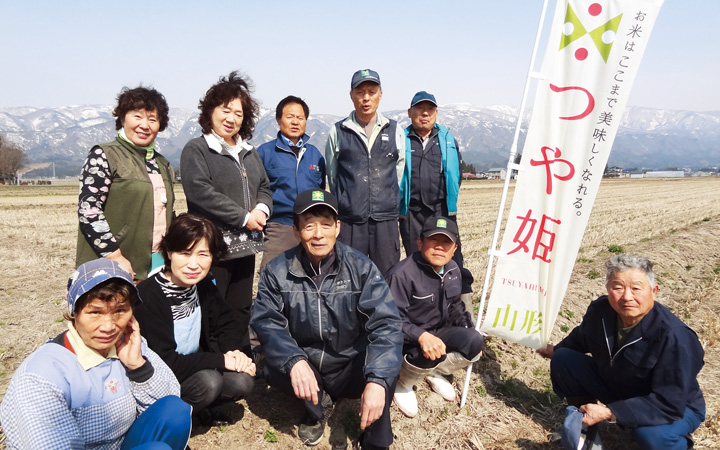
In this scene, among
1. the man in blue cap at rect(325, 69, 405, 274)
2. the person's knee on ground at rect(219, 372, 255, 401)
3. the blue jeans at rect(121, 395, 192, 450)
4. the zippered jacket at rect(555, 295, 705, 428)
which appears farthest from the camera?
the man in blue cap at rect(325, 69, 405, 274)

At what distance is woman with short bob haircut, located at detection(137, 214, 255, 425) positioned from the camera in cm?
331

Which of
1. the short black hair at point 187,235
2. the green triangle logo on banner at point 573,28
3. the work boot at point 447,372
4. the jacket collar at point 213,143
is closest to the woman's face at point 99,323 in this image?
the short black hair at point 187,235

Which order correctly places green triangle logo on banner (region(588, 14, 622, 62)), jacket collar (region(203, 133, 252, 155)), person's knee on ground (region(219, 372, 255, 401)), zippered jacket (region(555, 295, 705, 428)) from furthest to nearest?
jacket collar (region(203, 133, 252, 155)) < green triangle logo on banner (region(588, 14, 622, 62)) < person's knee on ground (region(219, 372, 255, 401)) < zippered jacket (region(555, 295, 705, 428))

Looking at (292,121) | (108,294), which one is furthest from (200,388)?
(292,121)

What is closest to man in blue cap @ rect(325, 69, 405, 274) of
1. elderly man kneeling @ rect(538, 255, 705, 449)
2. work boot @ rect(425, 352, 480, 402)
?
work boot @ rect(425, 352, 480, 402)

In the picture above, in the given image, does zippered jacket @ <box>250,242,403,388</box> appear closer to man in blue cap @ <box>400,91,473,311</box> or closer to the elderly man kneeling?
the elderly man kneeling

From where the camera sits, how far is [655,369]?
328 cm

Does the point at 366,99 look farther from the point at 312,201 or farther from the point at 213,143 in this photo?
the point at 312,201

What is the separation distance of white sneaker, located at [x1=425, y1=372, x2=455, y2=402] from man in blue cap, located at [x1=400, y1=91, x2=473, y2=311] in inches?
49.8

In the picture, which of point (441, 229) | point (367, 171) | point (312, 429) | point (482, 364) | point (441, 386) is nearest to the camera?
point (312, 429)

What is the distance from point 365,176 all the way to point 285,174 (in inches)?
33.5

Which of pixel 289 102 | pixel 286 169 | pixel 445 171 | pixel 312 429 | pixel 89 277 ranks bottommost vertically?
pixel 312 429

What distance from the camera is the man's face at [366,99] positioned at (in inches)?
186

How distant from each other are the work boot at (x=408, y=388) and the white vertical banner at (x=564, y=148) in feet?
3.05
